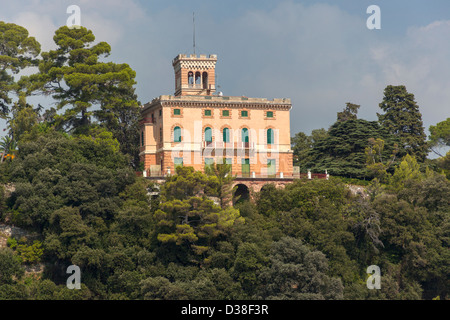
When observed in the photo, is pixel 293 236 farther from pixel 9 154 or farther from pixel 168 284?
pixel 9 154

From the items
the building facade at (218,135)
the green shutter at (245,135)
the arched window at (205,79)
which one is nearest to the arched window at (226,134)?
the building facade at (218,135)

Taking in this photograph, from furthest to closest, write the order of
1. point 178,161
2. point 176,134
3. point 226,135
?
point 226,135 < point 176,134 < point 178,161

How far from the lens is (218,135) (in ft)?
250

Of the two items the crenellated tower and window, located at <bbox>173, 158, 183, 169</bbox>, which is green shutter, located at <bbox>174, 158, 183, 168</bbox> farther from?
the crenellated tower

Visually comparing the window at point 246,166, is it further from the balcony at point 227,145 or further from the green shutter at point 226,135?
the green shutter at point 226,135

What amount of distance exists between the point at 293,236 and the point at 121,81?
19.6 m

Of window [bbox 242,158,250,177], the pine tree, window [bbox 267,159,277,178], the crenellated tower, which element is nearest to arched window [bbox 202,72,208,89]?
the crenellated tower

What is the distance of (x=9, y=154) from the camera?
246ft

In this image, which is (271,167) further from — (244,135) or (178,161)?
(178,161)

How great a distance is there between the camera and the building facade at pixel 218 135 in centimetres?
7519

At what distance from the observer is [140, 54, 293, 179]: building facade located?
7519cm

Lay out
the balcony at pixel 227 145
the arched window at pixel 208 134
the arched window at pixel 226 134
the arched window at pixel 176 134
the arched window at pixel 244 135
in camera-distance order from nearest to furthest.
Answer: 1. the arched window at pixel 176 134
2. the balcony at pixel 227 145
3. the arched window at pixel 208 134
4. the arched window at pixel 226 134
5. the arched window at pixel 244 135

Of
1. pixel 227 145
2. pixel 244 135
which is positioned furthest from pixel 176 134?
pixel 244 135
